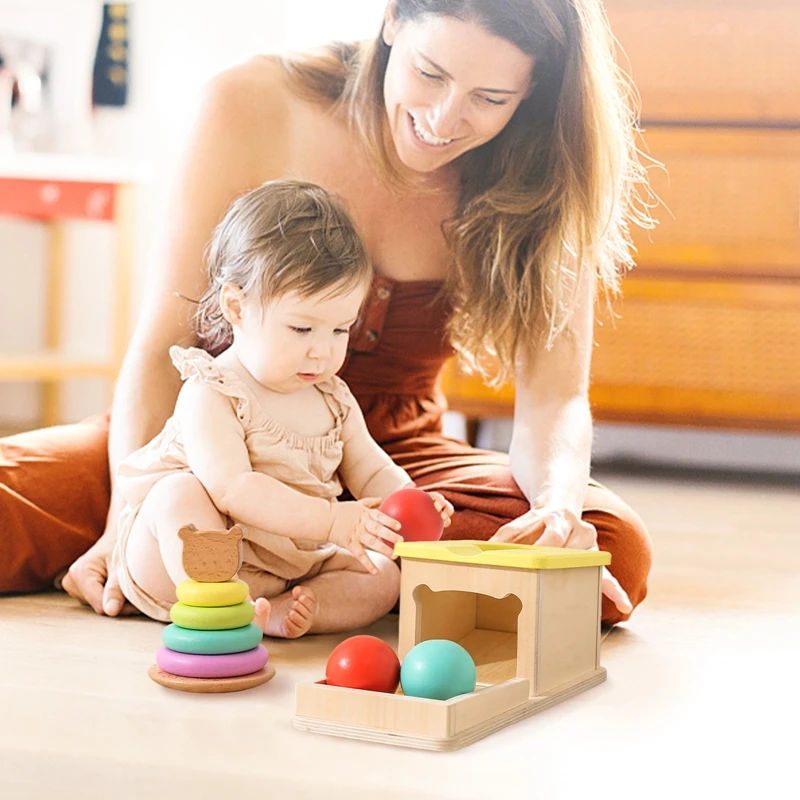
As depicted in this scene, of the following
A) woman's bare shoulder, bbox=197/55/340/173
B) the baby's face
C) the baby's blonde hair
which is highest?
woman's bare shoulder, bbox=197/55/340/173

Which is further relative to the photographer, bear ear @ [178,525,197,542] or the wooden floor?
bear ear @ [178,525,197,542]

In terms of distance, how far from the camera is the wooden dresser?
2.45 m

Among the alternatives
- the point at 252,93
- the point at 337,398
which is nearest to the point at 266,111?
the point at 252,93

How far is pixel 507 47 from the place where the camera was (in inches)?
47.1

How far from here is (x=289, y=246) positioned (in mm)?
1086

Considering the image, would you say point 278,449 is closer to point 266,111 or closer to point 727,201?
point 266,111

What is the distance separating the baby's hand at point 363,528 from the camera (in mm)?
1021

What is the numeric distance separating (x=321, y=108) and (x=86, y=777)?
91 centimetres

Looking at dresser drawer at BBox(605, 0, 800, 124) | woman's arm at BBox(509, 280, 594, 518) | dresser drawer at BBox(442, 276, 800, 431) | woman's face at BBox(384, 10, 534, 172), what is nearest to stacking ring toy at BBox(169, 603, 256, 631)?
woman's arm at BBox(509, 280, 594, 518)

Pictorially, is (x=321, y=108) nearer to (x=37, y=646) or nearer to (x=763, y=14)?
(x=37, y=646)

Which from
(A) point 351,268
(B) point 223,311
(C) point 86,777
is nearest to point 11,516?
(B) point 223,311

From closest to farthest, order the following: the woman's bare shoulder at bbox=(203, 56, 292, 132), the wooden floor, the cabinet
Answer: the wooden floor → the woman's bare shoulder at bbox=(203, 56, 292, 132) → the cabinet

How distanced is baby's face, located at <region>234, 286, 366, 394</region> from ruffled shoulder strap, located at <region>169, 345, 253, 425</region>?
0.02m

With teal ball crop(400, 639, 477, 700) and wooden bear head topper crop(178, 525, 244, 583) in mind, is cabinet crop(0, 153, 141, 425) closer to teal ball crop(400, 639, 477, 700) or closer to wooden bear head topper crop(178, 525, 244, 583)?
wooden bear head topper crop(178, 525, 244, 583)
